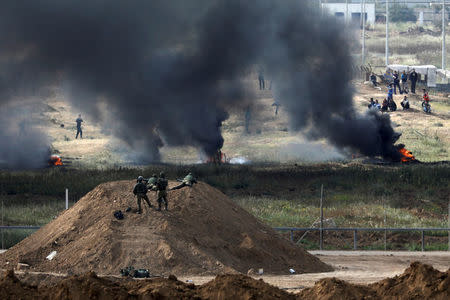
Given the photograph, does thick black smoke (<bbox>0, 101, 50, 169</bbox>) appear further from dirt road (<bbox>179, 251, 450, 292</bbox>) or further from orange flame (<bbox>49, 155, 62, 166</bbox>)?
dirt road (<bbox>179, 251, 450, 292</bbox>)

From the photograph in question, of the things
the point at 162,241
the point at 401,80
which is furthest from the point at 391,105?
the point at 162,241

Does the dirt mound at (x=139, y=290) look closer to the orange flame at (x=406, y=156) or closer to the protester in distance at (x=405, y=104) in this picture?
the orange flame at (x=406, y=156)

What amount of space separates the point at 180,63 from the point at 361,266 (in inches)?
1189

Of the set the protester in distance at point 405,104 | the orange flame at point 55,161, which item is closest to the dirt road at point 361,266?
the orange flame at point 55,161

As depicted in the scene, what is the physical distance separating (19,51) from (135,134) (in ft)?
28.3

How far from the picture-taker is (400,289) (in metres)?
19.3

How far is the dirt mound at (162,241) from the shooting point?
26984 millimetres

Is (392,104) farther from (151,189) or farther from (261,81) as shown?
(151,189)

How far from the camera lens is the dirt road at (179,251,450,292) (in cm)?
2611

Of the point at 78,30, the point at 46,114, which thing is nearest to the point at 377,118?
the point at 78,30

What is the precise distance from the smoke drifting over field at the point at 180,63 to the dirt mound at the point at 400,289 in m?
37.4

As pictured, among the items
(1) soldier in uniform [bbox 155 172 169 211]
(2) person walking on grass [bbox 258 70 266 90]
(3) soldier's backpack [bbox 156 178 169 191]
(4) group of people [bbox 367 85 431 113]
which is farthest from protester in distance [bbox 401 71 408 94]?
(3) soldier's backpack [bbox 156 178 169 191]

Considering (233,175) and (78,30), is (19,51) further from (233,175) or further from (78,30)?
(233,175)

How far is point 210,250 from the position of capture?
28.0 m
